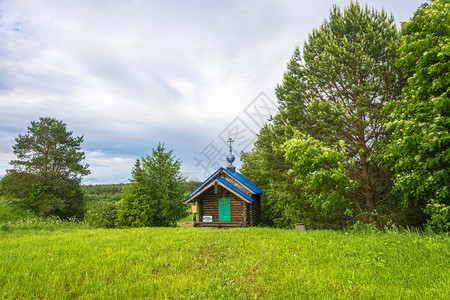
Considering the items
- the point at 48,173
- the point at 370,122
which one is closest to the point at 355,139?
the point at 370,122

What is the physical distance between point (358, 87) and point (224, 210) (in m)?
14.0

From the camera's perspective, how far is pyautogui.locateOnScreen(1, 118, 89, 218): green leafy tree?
83.6 ft

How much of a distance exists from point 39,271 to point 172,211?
17.5m

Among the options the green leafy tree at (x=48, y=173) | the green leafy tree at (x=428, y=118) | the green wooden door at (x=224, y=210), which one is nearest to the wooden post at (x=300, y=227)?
the green leafy tree at (x=428, y=118)

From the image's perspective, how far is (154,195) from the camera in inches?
920

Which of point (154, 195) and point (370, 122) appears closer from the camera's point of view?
point (370, 122)

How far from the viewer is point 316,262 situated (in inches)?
269

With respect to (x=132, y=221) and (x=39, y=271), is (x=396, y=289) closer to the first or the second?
(x=39, y=271)

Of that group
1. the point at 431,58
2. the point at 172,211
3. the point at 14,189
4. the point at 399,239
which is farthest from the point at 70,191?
the point at 431,58

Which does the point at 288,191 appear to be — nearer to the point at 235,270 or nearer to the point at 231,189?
the point at 231,189

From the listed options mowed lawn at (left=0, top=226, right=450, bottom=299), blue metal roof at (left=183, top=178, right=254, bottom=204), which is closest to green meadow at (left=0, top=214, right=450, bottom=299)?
mowed lawn at (left=0, top=226, right=450, bottom=299)

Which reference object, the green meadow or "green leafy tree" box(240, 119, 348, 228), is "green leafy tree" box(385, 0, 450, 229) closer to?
the green meadow

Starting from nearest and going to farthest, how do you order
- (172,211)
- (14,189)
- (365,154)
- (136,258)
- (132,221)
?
(136,258)
(365,154)
(132,221)
(172,211)
(14,189)

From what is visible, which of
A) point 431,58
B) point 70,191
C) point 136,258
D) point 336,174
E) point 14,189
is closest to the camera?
point 136,258
